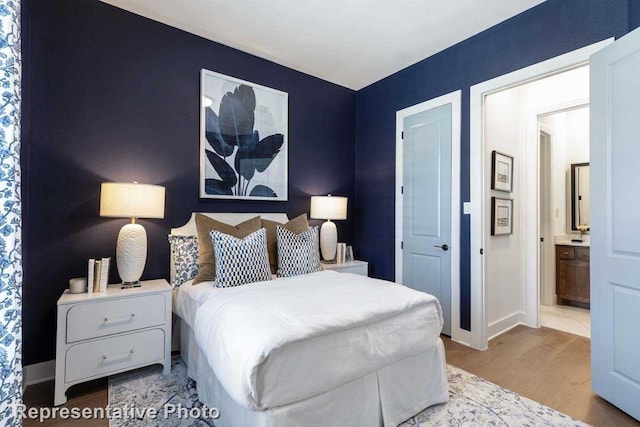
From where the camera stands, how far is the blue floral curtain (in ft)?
3.34

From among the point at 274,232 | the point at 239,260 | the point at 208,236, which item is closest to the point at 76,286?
the point at 208,236

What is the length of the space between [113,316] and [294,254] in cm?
134

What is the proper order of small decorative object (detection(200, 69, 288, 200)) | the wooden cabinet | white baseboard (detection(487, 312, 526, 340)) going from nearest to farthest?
small decorative object (detection(200, 69, 288, 200)) < white baseboard (detection(487, 312, 526, 340)) < the wooden cabinet

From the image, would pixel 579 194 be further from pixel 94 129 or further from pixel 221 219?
pixel 94 129

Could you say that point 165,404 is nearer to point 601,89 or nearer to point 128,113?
point 128,113

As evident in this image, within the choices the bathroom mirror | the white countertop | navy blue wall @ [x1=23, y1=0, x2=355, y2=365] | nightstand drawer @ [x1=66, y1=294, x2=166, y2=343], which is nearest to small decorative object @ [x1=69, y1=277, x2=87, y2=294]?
nightstand drawer @ [x1=66, y1=294, x2=166, y2=343]

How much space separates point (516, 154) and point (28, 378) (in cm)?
479

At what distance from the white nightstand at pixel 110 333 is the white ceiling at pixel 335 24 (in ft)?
7.34

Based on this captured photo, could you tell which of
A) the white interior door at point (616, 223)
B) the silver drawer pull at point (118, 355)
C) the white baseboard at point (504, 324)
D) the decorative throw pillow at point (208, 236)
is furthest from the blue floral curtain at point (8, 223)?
the white baseboard at point (504, 324)

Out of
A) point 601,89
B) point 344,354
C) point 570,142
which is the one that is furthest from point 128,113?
point 570,142

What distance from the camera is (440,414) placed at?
1.79 meters

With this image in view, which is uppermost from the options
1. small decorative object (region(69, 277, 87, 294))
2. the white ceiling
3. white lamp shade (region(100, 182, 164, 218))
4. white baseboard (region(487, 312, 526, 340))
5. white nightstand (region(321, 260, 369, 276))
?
the white ceiling

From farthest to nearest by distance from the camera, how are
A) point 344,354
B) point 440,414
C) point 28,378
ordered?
point 28,378, point 440,414, point 344,354

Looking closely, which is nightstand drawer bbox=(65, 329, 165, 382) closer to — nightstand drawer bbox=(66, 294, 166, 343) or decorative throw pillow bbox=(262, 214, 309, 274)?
nightstand drawer bbox=(66, 294, 166, 343)
